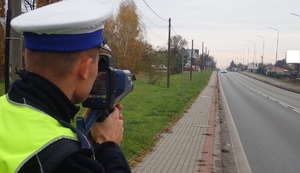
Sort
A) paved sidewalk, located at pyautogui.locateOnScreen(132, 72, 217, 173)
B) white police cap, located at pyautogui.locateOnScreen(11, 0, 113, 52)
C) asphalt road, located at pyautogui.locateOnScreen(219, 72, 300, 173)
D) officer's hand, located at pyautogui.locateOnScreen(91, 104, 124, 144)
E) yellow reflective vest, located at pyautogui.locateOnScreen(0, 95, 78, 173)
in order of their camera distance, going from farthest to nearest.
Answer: asphalt road, located at pyautogui.locateOnScreen(219, 72, 300, 173)
paved sidewalk, located at pyautogui.locateOnScreen(132, 72, 217, 173)
officer's hand, located at pyautogui.locateOnScreen(91, 104, 124, 144)
white police cap, located at pyautogui.locateOnScreen(11, 0, 113, 52)
yellow reflective vest, located at pyautogui.locateOnScreen(0, 95, 78, 173)

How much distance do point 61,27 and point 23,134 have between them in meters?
0.37

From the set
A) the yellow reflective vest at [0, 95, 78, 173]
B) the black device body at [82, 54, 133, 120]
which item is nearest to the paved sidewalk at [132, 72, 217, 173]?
the black device body at [82, 54, 133, 120]

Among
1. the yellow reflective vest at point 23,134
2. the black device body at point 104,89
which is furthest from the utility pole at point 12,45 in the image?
the yellow reflective vest at point 23,134

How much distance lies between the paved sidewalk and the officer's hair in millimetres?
5430

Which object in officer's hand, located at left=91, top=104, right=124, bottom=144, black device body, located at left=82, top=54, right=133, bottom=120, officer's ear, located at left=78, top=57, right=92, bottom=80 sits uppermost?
officer's ear, located at left=78, top=57, right=92, bottom=80

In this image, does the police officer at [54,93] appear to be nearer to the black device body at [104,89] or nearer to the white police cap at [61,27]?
the white police cap at [61,27]

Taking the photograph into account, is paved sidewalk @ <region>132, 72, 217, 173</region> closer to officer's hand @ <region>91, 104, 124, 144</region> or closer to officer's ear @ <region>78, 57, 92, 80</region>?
officer's hand @ <region>91, 104, 124, 144</region>

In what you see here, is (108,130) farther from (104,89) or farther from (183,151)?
(183,151)

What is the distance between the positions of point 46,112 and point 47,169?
213mm

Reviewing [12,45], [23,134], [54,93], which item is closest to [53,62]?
[54,93]

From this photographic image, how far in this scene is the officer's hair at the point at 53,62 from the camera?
1.36 meters

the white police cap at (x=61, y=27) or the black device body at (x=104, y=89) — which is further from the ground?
the white police cap at (x=61, y=27)

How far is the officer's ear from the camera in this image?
1423 mm

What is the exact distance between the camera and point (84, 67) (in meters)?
1.44
